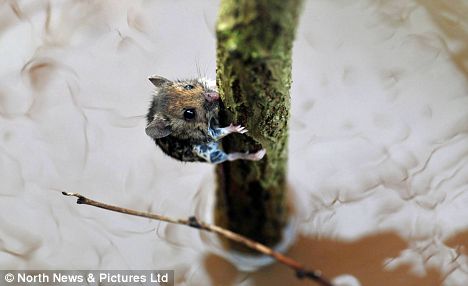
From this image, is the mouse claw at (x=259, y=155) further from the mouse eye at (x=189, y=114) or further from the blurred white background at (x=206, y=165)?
the blurred white background at (x=206, y=165)

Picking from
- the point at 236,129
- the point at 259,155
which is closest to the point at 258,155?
the point at 259,155

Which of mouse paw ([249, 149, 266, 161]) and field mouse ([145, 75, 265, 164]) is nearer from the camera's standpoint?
mouse paw ([249, 149, 266, 161])

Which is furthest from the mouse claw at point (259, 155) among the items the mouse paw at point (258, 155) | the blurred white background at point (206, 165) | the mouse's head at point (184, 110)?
the blurred white background at point (206, 165)

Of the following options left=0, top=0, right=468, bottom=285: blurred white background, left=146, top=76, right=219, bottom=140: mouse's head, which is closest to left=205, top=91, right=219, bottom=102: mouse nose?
left=146, top=76, right=219, bottom=140: mouse's head

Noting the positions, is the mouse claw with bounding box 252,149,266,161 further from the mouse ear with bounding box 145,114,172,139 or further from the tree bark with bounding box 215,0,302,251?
the mouse ear with bounding box 145,114,172,139

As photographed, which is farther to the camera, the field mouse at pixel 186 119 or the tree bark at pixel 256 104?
the field mouse at pixel 186 119

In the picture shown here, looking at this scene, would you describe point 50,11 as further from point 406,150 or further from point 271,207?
point 406,150
